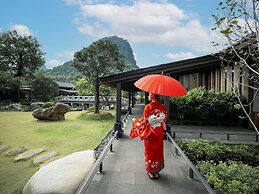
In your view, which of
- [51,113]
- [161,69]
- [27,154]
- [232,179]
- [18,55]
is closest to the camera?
[232,179]

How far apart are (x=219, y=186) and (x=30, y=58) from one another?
3697cm

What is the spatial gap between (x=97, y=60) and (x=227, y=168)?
16.9 meters

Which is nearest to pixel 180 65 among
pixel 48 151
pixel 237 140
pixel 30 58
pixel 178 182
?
pixel 237 140

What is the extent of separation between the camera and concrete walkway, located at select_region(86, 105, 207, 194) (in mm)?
3845

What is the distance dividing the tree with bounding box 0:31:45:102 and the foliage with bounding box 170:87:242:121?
28.3m

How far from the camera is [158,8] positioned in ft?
26.7

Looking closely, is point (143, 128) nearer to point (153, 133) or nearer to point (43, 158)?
point (153, 133)

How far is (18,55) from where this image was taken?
112 feet

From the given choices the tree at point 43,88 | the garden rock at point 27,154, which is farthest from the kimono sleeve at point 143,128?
the tree at point 43,88

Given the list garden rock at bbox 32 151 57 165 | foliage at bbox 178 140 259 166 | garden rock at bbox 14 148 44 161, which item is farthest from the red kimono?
garden rock at bbox 14 148 44 161

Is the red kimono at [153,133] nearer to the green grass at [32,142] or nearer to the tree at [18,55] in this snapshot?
the green grass at [32,142]

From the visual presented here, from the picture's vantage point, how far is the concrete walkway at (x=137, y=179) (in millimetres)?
3845

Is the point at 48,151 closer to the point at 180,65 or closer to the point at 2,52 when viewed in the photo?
the point at 180,65

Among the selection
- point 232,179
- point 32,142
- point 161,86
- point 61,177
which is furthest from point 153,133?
point 32,142
